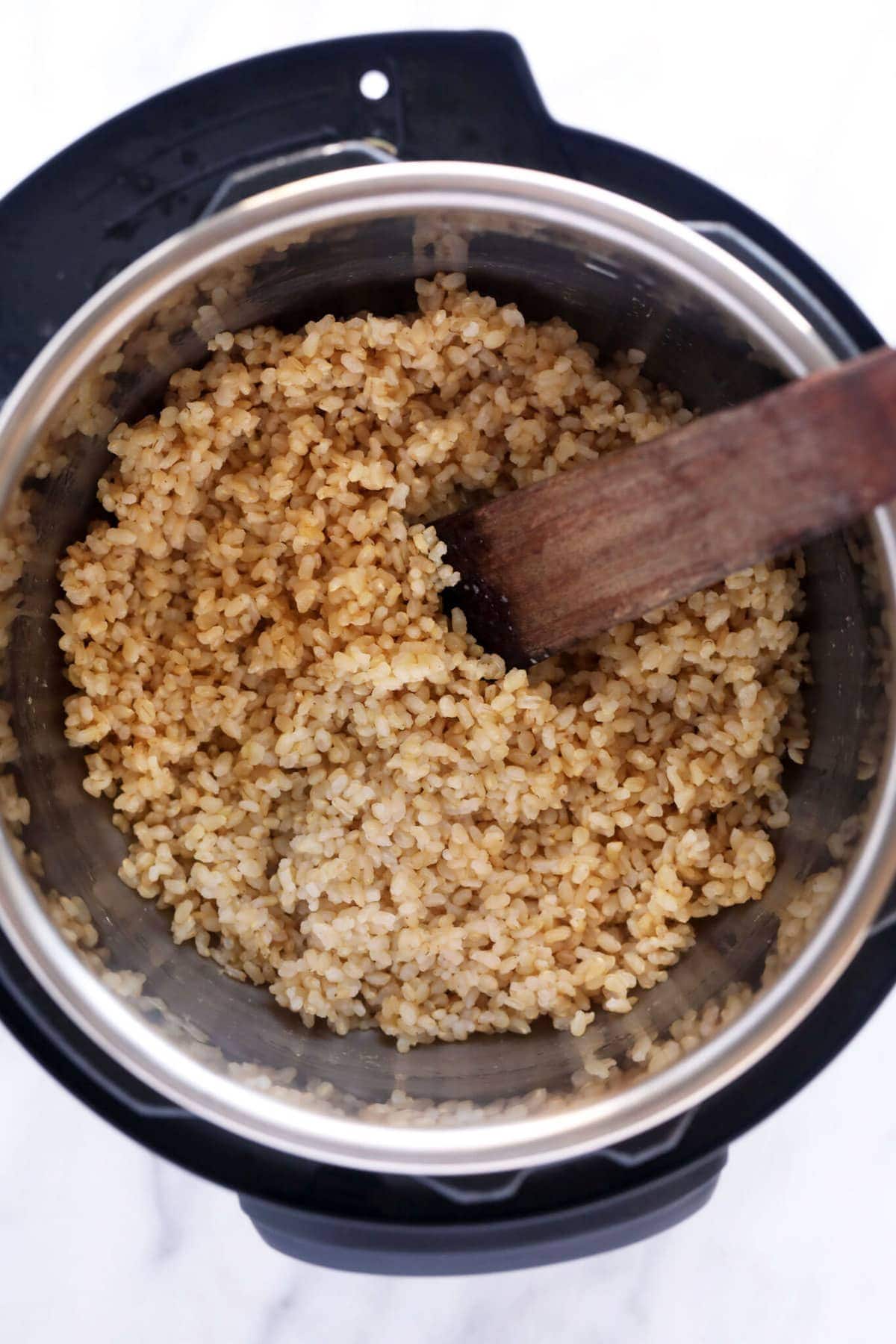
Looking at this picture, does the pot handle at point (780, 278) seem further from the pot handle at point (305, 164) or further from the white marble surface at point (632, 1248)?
the white marble surface at point (632, 1248)

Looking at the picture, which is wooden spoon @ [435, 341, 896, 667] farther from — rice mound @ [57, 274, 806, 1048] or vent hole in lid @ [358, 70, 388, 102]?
vent hole in lid @ [358, 70, 388, 102]

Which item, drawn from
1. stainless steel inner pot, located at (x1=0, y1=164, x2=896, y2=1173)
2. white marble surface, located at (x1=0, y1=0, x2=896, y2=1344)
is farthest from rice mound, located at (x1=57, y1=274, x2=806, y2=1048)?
white marble surface, located at (x1=0, y1=0, x2=896, y2=1344)

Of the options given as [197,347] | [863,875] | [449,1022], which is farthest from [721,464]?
[449,1022]

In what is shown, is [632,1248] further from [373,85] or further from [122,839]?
[373,85]

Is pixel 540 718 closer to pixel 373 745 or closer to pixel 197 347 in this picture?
pixel 373 745

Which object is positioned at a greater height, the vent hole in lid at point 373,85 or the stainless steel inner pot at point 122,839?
the vent hole in lid at point 373,85

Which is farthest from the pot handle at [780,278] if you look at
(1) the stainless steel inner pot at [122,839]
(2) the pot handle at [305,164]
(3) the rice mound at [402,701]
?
(2) the pot handle at [305,164]
